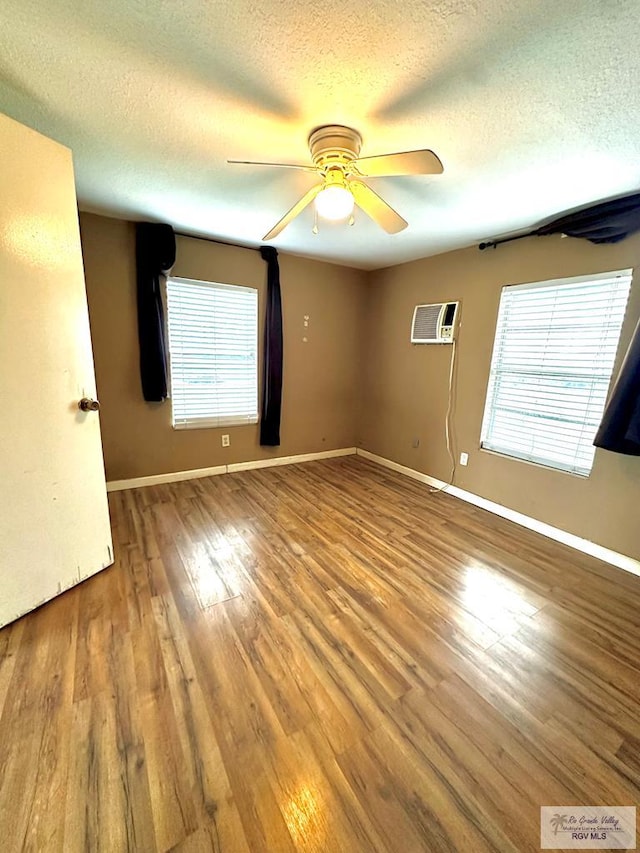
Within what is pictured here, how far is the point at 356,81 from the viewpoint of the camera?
124 cm

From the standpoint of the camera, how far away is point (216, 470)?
12.0ft

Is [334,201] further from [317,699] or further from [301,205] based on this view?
[317,699]

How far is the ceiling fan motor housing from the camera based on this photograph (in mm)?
1486

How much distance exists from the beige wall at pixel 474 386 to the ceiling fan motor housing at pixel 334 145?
186cm

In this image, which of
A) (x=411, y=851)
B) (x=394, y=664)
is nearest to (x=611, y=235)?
(x=394, y=664)

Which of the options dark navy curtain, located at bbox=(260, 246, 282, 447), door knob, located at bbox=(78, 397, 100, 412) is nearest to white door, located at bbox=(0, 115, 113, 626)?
door knob, located at bbox=(78, 397, 100, 412)

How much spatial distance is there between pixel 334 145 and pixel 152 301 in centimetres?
213

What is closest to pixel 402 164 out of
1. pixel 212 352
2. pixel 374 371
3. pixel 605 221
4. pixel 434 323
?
pixel 605 221

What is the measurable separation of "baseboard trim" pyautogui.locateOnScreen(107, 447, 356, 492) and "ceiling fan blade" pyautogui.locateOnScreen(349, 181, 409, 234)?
2.81 meters

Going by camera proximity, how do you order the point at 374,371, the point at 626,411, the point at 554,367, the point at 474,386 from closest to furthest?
the point at 626,411, the point at 554,367, the point at 474,386, the point at 374,371

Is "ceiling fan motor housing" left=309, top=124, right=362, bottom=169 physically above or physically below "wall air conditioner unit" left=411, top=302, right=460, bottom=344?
above

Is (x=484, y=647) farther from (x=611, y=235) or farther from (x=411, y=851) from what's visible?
(x=611, y=235)

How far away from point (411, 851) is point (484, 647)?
0.88 meters

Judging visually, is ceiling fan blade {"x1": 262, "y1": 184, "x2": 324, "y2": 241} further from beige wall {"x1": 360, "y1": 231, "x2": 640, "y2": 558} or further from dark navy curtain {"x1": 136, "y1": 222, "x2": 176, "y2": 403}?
beige wall {"x1": 360, "y1": 231, "x2": 640, "y2": 558}
